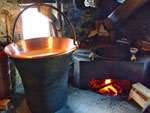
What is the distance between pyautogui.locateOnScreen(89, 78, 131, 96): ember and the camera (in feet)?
10.6

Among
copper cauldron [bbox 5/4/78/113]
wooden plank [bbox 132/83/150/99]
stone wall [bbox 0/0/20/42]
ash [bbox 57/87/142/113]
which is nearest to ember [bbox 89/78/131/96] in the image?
ash [bbox 57/87/142/113]

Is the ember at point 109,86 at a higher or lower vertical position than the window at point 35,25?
lower

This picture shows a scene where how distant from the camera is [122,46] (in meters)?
3.50

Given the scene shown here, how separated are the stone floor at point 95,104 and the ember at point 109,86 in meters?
0.17

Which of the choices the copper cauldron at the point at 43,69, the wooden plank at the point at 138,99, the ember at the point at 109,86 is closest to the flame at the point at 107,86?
the ember at the point at 109,86

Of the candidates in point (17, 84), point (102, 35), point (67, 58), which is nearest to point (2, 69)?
point (17, 84)

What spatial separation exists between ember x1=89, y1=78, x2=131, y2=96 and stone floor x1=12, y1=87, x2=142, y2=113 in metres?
0.17

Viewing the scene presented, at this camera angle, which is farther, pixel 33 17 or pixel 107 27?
pixel 33 17

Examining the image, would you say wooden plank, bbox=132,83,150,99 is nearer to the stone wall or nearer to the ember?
the ember

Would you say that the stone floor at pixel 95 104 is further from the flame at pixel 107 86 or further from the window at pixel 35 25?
the window at pixel 35 25

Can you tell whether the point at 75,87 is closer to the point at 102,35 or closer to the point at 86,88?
the point at 86,88

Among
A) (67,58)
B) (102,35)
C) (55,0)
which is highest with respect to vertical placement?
(55,0)

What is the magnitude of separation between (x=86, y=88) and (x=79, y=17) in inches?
63.3

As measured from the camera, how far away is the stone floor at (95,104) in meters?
2.69
